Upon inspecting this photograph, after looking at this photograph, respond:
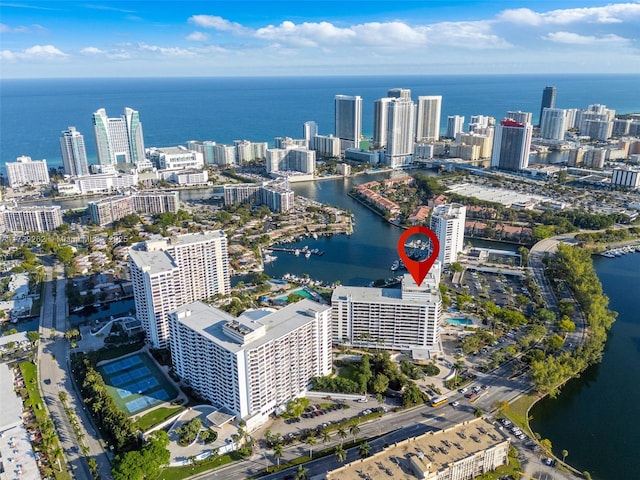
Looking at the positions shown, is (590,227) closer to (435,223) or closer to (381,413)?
(435,223)

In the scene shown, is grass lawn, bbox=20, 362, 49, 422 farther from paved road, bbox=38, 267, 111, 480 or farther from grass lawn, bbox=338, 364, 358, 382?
grass lawn, bbox=338, 364, 358, 382

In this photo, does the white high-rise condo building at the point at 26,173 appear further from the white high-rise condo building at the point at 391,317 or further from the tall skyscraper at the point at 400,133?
the white high-rise condo building at the point at 391,317

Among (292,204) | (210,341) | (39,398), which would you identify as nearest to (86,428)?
(39,398)

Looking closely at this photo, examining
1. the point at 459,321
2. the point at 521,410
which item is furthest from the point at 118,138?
the point at 521,410

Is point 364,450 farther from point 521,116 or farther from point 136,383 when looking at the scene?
point 521,116

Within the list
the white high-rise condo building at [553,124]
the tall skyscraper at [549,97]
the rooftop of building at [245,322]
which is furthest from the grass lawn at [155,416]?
the tall skyscraper at [549,97]
